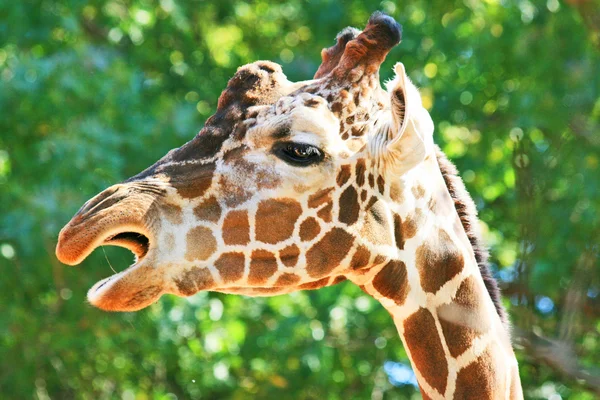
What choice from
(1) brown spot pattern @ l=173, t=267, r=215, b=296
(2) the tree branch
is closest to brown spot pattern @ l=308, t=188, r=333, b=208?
(1) brown spot pattern @ l=173, t=267, r=215, b=296

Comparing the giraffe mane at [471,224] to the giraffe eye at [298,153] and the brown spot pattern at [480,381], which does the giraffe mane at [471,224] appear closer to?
the brown spot pattern at [480,381]

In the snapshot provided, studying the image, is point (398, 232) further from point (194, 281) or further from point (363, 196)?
point (194, 281)

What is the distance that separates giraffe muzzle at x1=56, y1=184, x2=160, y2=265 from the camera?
320 cm

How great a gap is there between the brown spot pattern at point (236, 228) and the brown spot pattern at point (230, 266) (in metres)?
0.05

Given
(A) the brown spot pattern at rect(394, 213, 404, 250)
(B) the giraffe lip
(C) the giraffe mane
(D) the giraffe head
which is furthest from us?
(C) the giraffe mane

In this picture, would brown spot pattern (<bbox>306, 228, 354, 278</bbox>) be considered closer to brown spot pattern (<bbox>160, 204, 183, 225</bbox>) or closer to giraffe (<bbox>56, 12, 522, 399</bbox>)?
giraffe (<bbox>56, 12, 522, 399</bbox>)

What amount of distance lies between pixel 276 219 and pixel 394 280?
498mm

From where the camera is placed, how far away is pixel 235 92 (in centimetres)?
366

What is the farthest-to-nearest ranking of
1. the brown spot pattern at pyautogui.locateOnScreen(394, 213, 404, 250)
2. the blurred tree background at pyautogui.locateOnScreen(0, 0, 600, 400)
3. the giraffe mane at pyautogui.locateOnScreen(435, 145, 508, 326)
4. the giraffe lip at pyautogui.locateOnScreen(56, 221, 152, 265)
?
the blurred tree background at pyautogui.locateOnScreen(0, 0, 600, 400), the giraffe mane at pyautogui.locateOnScreen(435, 145, 508, 326), the brown spot pattern at pyautogui.locateOnScreen(394, 213, 404, 250), the giraffe lip at pyautogui.locateOnScreen(56, 221, 152, 265)

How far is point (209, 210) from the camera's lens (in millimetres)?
3445

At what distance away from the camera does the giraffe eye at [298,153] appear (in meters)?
3.50

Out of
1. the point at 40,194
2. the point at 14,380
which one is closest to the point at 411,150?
the point at 40,194

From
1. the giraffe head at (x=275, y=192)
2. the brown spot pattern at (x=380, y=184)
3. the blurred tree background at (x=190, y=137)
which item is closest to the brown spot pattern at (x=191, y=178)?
the giraffe head at (x=275, y=192)

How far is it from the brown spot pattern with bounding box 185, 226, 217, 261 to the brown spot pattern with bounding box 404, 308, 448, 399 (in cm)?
79
